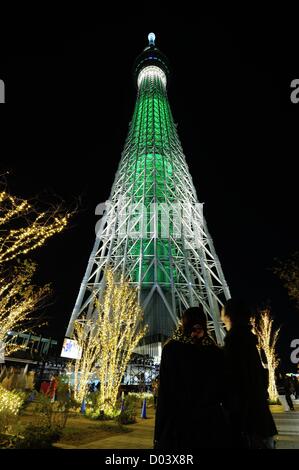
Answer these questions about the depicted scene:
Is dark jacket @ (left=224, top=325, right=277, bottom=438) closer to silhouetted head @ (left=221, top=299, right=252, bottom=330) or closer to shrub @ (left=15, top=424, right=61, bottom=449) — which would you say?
silhouetted head @ (left=221, top=299, right=252, bottom=330)

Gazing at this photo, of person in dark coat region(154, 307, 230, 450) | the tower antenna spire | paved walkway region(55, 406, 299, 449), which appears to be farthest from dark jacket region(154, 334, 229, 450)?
the tower antenna spire

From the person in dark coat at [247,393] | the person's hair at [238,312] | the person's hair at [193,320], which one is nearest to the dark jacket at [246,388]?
the person in dark coat at [247,393]

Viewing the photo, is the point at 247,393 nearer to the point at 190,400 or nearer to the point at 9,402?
the point at 190,400

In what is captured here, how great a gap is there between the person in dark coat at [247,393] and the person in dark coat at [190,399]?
7.1 inches

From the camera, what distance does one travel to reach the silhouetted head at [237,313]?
3.12 meters

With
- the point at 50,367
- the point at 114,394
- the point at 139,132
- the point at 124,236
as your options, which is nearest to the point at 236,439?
the point at 114,394

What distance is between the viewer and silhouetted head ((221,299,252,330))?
3.12 meters

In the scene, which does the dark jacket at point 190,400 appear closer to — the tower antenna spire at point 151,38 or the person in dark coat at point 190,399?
the person in dark coat at point 190,399

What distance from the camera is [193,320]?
2.65m

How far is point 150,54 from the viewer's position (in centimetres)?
6262

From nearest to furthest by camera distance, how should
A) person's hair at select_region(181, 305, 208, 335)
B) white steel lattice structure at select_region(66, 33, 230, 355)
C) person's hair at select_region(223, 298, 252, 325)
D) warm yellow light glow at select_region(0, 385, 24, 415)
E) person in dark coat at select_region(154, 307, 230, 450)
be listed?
person in dark coat at select_region(154, 307, 230, 450)
person's hair at select_region(181, 305, 208, 335)
person's hair at select_region(223, 298, 252, 325)
warm yellow light glow at select_region(0, 385, 24, 415)
white steel lattice structure at select_region(66, 33, 230, 355)

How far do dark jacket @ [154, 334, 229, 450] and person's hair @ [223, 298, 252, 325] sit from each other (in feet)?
2.47

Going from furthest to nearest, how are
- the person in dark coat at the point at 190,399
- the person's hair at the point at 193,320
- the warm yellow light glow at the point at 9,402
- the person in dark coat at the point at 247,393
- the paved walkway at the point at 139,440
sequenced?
the warm yellow light glow at the point at 9,402 < the paved walkway at the point at 139,440 < the person's hair at the point at 193,320 < the person in dark coat at the point at 247,393 < the person in dark coat at the point at 190,399
